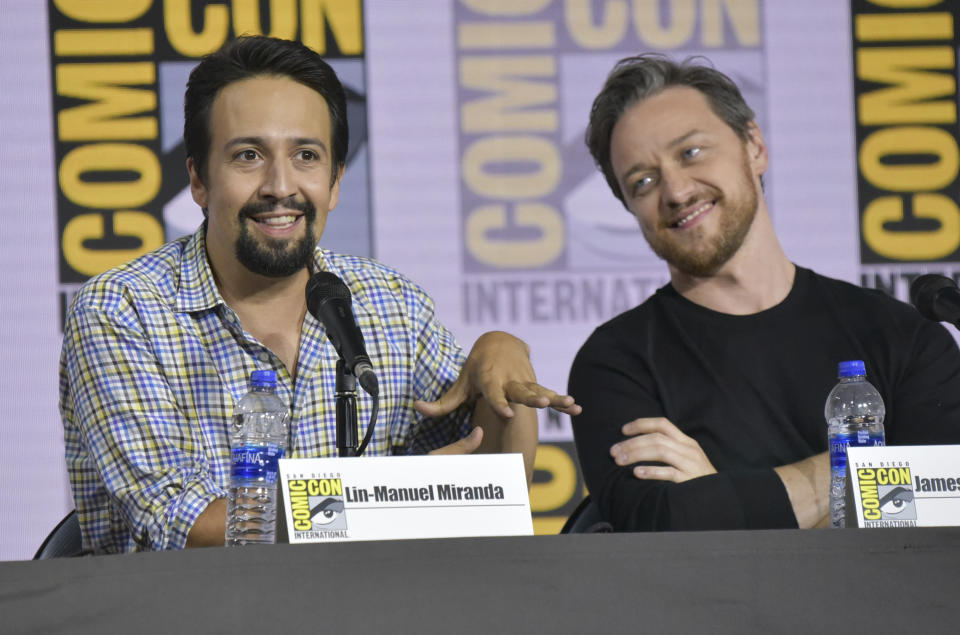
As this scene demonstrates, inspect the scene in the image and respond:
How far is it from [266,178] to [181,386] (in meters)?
0.50

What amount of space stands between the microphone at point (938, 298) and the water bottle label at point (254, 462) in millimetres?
1123

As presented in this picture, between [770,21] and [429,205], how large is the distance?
50.0 inches

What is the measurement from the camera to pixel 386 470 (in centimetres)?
148

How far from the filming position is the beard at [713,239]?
2.62 m

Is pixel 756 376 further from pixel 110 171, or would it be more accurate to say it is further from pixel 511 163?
pixel 110 171

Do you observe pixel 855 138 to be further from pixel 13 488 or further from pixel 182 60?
pixel 13 488

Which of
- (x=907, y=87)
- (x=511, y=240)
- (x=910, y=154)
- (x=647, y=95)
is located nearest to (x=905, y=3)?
(x=907, y=87)

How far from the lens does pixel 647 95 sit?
9.23ft

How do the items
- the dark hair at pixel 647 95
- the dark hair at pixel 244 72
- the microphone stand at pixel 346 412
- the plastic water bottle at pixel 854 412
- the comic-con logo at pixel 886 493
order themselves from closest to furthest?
the comic-con logo at pixel 886 493
the microphone stand at pixel 346 412
the plastic water bottle at pixel 854 412
the dark hair at pixel 244 72
the dark hair at pixel 647 95

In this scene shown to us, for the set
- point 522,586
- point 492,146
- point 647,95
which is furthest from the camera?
point 492,146

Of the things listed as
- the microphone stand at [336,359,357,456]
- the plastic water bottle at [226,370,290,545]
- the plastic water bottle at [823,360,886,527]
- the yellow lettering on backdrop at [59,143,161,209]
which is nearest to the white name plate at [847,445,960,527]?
the plastic water bottle at [823,360,886,527]

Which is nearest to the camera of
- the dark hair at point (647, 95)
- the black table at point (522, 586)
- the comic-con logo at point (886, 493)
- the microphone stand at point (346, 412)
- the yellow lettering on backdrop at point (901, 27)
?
the black table at point (522, 586)

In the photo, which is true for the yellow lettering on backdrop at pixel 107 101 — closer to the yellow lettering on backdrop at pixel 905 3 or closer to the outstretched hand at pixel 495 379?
the outstretched hand at pixel 495 379

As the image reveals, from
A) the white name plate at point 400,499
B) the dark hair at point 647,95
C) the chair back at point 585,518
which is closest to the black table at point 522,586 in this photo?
the white name plate at point 400,499
